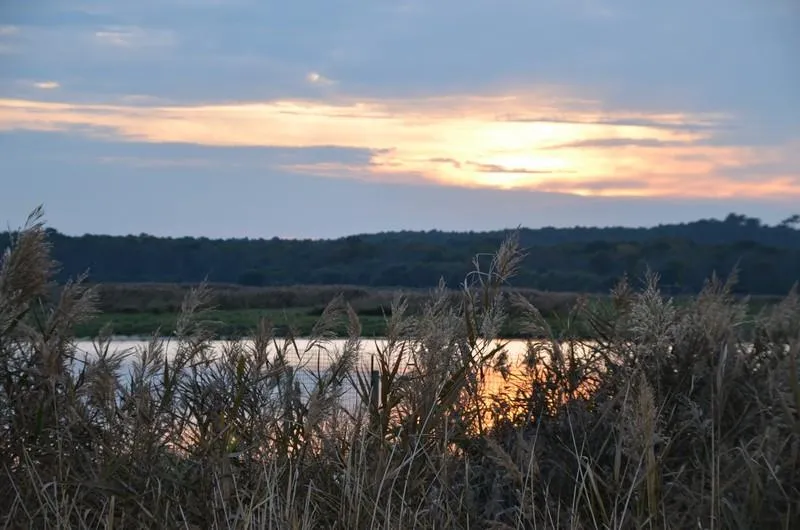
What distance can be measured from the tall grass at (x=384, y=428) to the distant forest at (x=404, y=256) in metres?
28.7

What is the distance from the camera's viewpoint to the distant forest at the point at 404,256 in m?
40.7

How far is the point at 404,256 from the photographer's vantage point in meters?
56.4

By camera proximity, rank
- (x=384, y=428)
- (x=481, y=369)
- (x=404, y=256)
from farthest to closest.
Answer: (x=404, y=256) → (x=481, y=369) → (x=384, y=428)

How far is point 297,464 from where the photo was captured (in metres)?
5.16

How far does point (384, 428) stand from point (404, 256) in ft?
168

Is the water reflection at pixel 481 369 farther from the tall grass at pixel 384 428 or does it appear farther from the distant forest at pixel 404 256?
the distant forest at pixel 404 256

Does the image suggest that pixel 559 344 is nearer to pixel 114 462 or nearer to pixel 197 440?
pixel 197 440

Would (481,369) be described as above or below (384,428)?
above

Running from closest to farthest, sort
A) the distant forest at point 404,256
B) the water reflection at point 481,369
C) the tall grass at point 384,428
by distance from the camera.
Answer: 1. the tall grass at point 384,428
2. the water reflection at point 481,369
3. the distant forest at point 404,256

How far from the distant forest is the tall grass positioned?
28653 millimetres

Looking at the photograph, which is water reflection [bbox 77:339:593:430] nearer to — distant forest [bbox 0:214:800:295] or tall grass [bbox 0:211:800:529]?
tall grass [bbox 0:211:800:529]

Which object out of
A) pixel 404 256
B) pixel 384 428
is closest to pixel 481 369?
pixel 384 428

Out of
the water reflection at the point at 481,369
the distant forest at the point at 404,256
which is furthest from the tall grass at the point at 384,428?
the distant forest at the point at 404,256

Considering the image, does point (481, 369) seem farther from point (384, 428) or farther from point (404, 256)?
point (404, 256)
